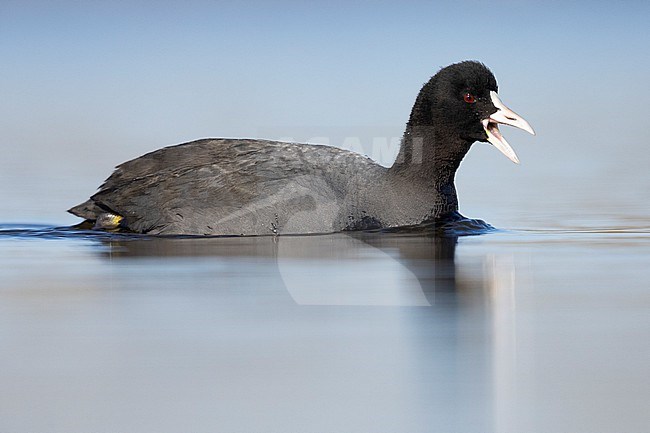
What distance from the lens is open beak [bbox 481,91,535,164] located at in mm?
6973

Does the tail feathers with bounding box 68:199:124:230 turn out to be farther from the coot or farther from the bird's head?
the bird's head

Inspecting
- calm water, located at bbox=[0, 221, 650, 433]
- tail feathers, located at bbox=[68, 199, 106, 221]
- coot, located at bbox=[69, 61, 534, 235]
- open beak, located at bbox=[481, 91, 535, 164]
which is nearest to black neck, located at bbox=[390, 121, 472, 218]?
coot, located at bbox=[69, 61, 534, 235]

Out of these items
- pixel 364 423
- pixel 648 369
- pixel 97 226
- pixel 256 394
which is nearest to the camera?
pixel 364 423

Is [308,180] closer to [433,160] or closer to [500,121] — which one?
[433,160]

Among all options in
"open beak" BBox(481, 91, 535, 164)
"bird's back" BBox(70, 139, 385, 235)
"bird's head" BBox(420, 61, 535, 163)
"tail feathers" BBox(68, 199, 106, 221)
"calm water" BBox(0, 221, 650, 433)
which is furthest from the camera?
"tail feathers" BBox(68, 199, 106, 221)

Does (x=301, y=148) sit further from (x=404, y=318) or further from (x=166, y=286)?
(x=404, y=318)

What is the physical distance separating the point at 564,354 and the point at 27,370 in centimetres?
153

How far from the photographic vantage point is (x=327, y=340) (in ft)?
10.1

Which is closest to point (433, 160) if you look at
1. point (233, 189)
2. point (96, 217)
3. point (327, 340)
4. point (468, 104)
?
point (468, 104)

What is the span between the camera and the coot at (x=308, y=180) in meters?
6.75

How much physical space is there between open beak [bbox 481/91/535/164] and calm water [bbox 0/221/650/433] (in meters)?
1.82

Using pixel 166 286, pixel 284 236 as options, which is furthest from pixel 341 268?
pixel 284 236

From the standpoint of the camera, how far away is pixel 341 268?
4809 mm

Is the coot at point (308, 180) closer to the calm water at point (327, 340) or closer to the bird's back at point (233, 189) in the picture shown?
the bird's back at point (233, 189)
